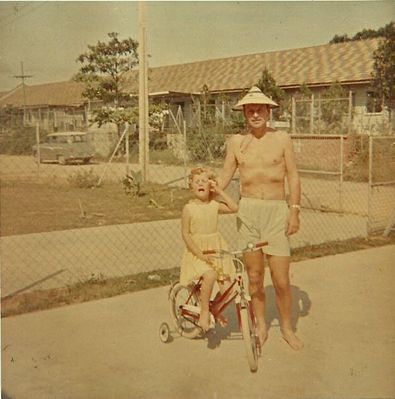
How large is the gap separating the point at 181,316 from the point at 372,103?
19520 mm

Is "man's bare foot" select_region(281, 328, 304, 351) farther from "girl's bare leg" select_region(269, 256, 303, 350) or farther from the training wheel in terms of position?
the training wheel

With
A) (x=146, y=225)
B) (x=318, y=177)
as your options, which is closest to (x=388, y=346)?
(x=146, y=225)

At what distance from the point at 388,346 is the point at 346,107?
16768 millimetres

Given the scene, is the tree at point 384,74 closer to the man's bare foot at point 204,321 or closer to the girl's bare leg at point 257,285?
the girl's bare leg at point 257,285

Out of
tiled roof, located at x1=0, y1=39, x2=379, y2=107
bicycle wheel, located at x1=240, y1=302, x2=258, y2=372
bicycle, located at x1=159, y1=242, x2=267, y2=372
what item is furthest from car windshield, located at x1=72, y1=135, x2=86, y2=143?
bicycle wheel, located at x1=240, y1=302, x2=258, y2=372

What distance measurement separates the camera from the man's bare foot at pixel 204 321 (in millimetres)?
3781

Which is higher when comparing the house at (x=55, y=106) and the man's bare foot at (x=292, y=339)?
the house at (x=55, y=106)

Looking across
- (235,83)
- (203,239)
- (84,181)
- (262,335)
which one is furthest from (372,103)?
(203,239)

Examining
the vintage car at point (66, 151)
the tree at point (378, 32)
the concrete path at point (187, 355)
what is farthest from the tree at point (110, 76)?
the concrete path at point (187, 355)

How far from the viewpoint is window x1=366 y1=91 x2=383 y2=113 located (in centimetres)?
2144

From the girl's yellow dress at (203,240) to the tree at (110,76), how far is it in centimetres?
1355

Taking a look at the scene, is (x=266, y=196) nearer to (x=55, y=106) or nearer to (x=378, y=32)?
(x=378, y=32)

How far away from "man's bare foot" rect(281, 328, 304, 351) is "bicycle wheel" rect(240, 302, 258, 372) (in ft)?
1.09

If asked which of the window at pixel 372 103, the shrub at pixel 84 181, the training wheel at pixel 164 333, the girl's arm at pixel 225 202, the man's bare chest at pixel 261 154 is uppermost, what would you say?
the window at pixel 372 103
